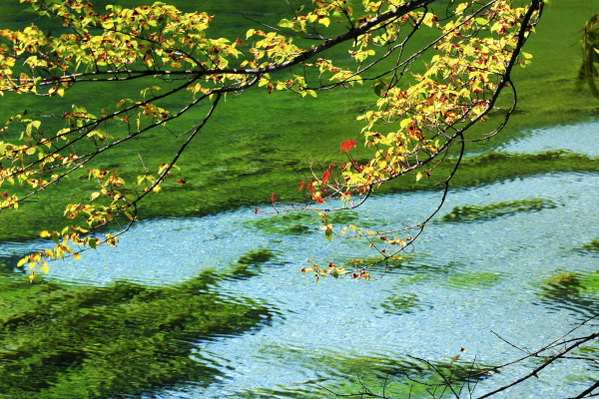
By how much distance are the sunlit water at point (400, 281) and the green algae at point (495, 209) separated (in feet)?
0.21

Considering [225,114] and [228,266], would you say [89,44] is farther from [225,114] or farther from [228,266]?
[225,114]

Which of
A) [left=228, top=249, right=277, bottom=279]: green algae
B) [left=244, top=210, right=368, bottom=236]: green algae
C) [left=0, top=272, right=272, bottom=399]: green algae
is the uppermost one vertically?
[left=244, top=210, right=368, bottom=236]: green algae

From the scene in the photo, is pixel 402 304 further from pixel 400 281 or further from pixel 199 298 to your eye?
pixel 199 298

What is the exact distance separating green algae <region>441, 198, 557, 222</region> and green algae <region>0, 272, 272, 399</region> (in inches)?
62.4

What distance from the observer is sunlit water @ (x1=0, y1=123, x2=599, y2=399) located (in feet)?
11.2

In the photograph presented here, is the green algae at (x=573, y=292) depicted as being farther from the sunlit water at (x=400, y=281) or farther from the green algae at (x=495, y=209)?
the green algae at (x=495, y=209)

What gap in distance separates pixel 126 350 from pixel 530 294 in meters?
1.98

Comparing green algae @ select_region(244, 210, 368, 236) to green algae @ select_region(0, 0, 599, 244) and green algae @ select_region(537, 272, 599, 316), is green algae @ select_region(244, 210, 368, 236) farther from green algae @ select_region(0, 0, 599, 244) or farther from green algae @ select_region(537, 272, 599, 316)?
green algae @ select_region(537, 272, 599, 316)

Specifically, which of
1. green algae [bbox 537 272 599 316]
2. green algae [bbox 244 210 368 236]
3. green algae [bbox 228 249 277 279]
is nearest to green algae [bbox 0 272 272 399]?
green algae [bbox 228 249 277 279]

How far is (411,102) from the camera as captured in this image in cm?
296

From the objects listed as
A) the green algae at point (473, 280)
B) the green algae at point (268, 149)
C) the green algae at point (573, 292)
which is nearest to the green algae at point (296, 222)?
the green algae at point (268, 149)

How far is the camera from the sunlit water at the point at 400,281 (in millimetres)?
3408

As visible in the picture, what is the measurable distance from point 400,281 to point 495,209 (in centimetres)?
116

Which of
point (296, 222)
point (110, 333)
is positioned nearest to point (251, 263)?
point (296, 222)
